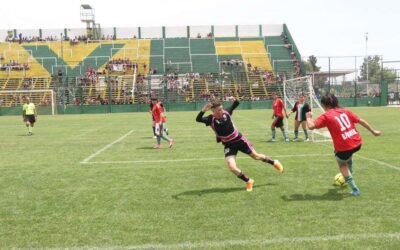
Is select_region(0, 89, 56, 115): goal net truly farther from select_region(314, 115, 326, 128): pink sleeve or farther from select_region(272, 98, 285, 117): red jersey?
select_region(314, 115, 326, 128): pink sleeve

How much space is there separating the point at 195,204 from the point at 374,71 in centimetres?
7762

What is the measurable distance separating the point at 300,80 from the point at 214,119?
1331cm

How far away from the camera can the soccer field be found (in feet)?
18.8

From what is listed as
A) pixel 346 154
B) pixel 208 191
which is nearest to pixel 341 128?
pixel 346 154

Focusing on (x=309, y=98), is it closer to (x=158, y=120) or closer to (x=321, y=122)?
(x=158, y=120)

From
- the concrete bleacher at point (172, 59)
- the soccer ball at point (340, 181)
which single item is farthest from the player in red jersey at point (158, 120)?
the concrete bleacher at point (172, 59)

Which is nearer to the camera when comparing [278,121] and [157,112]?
[157,112]

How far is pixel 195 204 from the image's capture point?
7527 mm

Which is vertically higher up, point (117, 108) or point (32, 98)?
point (32, 98)

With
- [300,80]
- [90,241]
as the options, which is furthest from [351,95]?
[90,241]

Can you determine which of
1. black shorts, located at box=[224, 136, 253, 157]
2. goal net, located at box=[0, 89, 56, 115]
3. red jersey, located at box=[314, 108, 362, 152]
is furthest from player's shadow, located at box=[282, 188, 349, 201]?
goal net, located at box=[0, 89, 56, 115]

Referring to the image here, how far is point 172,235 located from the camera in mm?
5910

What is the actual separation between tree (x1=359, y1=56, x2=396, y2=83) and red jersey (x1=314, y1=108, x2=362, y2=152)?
174 feet

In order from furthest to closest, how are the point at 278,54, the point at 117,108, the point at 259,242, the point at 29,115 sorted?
the point at 278,54 < the point at 117,108 < the point at 29,115 < the point at 259,242
